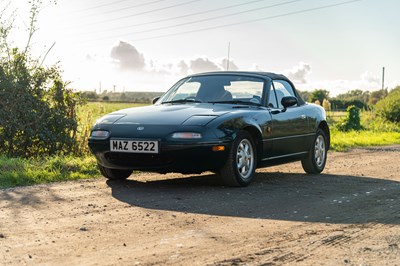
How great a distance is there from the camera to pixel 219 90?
Result: 8719mm

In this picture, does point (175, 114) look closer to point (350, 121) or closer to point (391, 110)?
point (350, 121)

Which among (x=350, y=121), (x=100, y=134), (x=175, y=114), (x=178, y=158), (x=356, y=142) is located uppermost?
(x=175, y=114)

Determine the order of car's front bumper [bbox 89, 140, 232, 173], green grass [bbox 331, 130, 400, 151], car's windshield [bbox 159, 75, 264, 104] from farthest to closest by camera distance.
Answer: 1. green grass [bbox 331, 130, 400, 151]
2. car's windshield [bbox 159, 75, 264, 104]
3. car's front bumper [bbox 89, 140, 232, 173]

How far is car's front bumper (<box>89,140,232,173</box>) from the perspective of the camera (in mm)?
7367

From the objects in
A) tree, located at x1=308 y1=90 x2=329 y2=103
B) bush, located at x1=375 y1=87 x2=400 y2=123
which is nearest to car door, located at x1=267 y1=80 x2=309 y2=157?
bush, located at x1=375 y1=87 x2=400 y2=123

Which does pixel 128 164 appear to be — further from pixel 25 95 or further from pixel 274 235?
pixel 25 95

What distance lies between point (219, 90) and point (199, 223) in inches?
133

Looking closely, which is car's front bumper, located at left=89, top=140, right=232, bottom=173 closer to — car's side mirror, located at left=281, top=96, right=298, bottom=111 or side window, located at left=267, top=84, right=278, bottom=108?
side window, located at left=267, top=84, right=278, bottom=108

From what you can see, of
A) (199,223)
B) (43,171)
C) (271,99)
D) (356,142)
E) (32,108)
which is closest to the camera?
(199,223)

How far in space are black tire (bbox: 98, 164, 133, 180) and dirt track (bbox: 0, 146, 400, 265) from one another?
10 cm

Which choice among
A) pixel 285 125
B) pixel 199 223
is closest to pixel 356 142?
pixel 285 125

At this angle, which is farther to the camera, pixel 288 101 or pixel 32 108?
pixel 32 108

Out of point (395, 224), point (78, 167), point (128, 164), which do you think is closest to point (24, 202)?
point (128, 164)

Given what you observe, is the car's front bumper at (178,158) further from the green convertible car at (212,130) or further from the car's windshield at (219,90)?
the car's windshield at (219,90)
